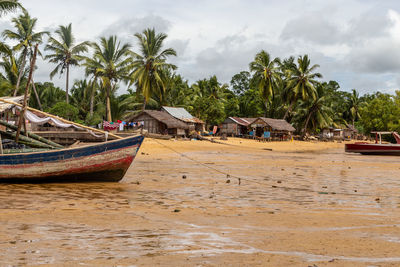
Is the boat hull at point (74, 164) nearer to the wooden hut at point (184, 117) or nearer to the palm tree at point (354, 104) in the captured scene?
the wooden hut at point (184, 117)

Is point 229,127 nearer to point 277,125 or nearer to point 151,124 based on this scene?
point 277,125

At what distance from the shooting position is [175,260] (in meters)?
3.64

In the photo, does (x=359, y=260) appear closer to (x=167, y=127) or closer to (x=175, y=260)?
(x=175, y=260)

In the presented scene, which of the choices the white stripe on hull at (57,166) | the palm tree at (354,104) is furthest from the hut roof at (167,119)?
the palm tree at (354,104)

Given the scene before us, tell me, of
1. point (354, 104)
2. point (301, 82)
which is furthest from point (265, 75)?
point (354, 104)

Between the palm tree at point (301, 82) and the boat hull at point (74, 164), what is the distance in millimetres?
37883

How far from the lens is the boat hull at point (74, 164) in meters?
9.09

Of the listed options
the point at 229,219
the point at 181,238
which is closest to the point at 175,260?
the point at 181,238

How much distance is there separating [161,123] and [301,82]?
1833 cm

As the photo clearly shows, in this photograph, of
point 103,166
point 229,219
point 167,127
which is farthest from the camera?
point 167,127

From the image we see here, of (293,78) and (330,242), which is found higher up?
(293,78)

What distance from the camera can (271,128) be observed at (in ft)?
142

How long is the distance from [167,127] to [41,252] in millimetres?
33294

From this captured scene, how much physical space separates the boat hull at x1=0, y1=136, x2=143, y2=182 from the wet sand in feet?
1.10
